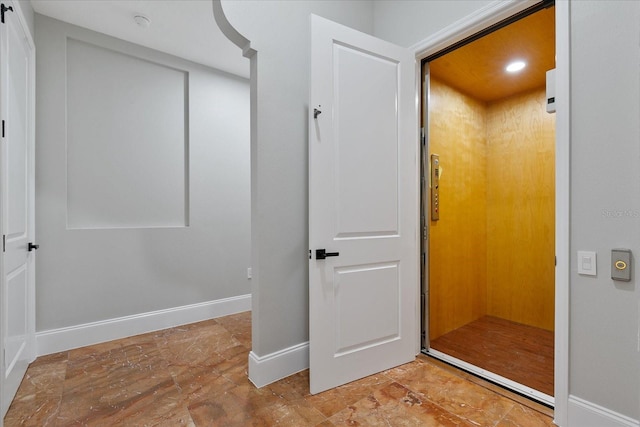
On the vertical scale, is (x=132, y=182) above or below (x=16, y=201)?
above

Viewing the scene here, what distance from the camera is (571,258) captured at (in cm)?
152

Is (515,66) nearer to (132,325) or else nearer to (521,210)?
(521,210)

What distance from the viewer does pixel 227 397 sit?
71.2 inches

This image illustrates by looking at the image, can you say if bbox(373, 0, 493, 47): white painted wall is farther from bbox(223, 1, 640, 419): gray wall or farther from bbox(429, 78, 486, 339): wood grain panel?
bbox(429, 78, 486, 339): wood grain panel

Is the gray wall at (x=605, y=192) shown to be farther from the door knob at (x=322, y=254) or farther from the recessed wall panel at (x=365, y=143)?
the door knob at (x=322, y=254)

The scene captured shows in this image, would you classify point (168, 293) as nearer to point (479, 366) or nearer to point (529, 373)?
point (479, 366)

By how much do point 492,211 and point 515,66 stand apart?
4.88ft

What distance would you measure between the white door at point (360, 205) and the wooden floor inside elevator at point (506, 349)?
0.56 m

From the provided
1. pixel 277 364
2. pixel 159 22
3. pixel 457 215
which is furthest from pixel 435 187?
pixel 159 22

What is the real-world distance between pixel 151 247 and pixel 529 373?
10.7ft

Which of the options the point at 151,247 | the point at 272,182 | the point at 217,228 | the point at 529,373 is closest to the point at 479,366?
the point at 529,373

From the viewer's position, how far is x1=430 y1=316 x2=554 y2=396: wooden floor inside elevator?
2.06m

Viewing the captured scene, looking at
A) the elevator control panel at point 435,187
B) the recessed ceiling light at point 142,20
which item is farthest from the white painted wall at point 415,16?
the recessed ceiling light at point 142,20

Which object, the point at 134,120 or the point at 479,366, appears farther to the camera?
the point at 134,120
